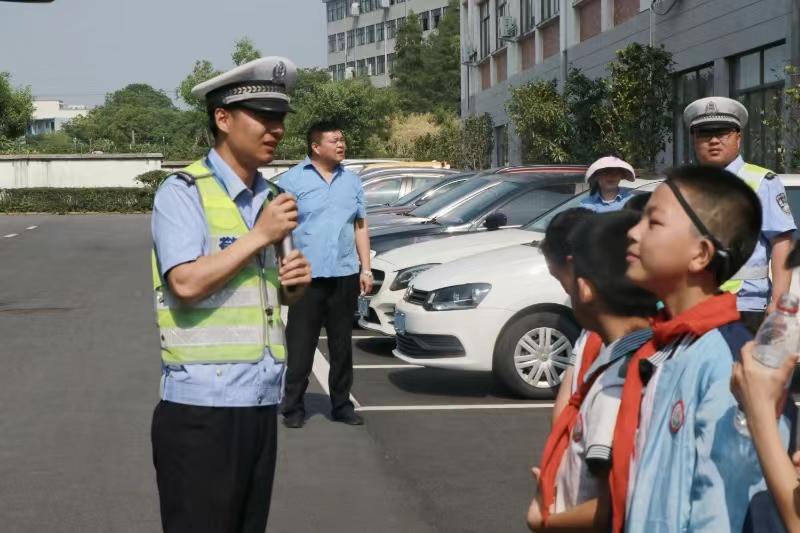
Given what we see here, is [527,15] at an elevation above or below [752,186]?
above

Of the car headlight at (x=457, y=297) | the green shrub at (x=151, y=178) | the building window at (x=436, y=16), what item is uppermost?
the building window at (x=436, y=16)

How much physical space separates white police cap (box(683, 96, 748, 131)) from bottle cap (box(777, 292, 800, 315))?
3834 mm

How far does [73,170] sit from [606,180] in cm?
5199

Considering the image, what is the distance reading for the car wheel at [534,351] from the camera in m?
9.31

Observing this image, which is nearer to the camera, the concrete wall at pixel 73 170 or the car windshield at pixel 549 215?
the car windshield at pixel 549 215

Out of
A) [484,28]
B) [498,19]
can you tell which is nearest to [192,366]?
[498,19]

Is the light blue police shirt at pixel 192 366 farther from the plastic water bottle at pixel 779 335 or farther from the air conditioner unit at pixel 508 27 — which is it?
the air conditioner unit at pixel 508 27

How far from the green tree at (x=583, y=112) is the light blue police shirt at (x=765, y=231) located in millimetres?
18916

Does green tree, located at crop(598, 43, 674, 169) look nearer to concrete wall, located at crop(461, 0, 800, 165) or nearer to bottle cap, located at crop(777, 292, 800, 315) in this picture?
concrete wall, located at crop(461, 0, 800, 165)

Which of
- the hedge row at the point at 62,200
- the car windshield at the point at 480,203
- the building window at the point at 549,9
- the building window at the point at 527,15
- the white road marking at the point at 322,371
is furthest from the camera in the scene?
the hedge row at the point at 62,200

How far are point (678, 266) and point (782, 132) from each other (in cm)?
1553

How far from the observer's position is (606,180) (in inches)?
322

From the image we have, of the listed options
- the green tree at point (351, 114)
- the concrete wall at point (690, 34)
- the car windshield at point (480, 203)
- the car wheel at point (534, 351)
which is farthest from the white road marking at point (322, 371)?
the green tree at point (351, 114)

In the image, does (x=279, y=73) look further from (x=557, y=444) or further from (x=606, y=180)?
(x=606, y=180)
